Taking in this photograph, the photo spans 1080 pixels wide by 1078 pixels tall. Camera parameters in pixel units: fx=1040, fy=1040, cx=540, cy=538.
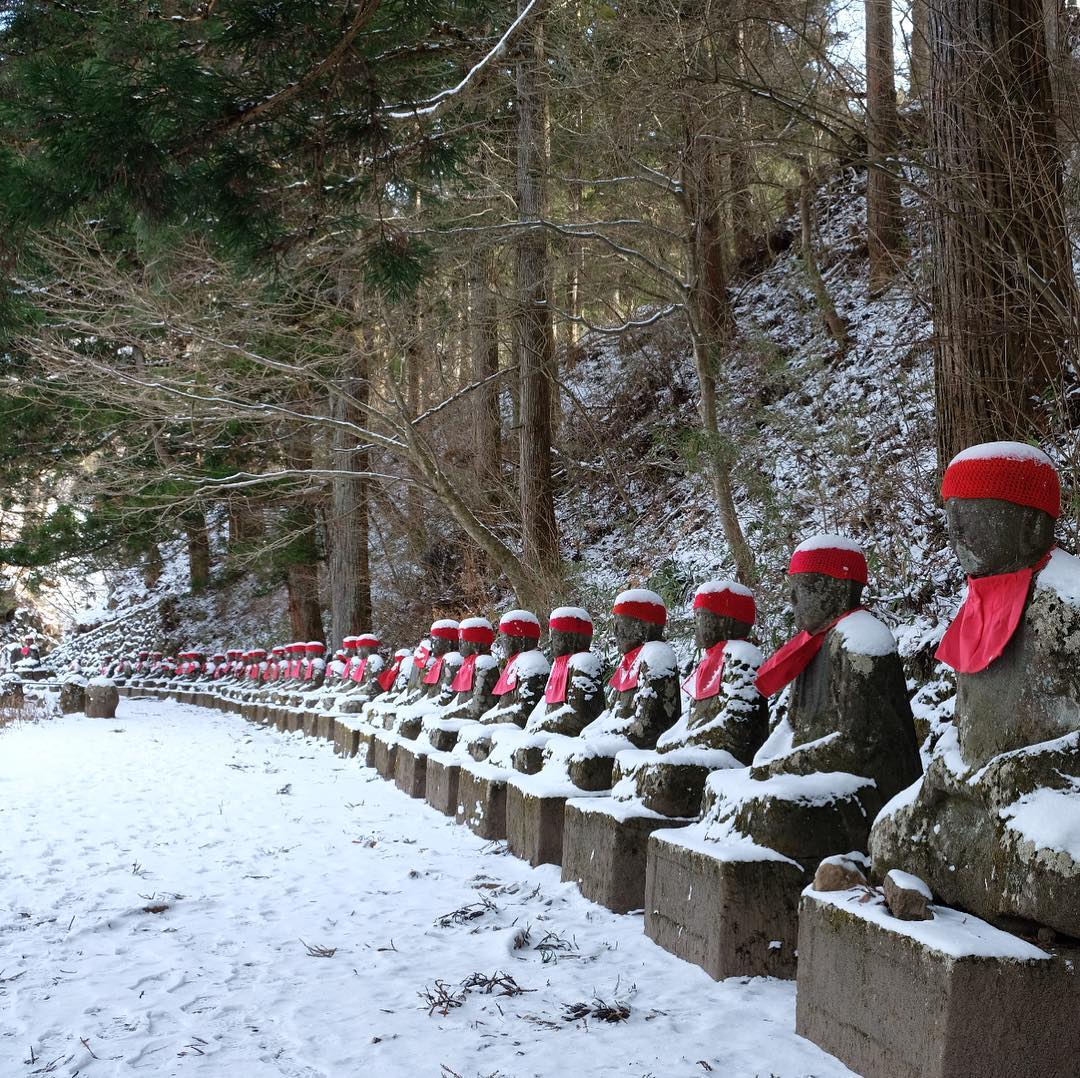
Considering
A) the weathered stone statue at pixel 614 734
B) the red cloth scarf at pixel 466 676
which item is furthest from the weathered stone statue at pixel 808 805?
the red cloth scarf at pixel 466 676

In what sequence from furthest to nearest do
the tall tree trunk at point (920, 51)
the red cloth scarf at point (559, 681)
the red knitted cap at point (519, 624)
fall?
the red knitted cap at point (519, 624) < the red cloth scarf at point (559, 681) < the tall tree trunk at point (920, 51)

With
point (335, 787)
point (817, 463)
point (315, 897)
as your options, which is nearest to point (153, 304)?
point (335, 787)

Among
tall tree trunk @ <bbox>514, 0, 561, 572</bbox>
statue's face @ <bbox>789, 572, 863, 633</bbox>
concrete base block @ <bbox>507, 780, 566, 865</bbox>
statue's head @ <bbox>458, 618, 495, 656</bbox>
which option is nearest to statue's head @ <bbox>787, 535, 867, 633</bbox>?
statue's face @ <bbox>789, 572, 863, 633</bbox>

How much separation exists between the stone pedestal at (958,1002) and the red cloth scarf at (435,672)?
20.1 ft

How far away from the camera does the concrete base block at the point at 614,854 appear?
4.11 meters

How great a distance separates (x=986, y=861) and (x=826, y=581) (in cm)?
120

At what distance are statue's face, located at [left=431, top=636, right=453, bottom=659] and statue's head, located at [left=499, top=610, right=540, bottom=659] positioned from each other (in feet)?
5.52

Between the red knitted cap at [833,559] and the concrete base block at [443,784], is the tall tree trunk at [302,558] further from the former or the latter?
the red knitted cap at [833,559]

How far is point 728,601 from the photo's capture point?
14.0 ft

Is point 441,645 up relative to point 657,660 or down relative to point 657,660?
down

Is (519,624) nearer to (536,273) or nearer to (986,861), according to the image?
(986,861)

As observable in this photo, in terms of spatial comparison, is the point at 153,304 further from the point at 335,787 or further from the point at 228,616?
the point at 228,616

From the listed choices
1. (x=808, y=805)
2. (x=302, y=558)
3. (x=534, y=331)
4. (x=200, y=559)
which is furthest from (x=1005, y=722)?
(x=200, y=559)

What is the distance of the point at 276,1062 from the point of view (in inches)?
110
